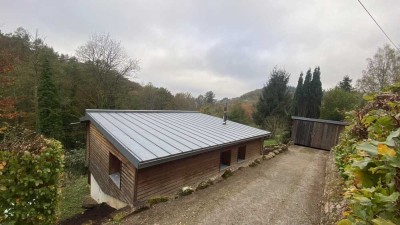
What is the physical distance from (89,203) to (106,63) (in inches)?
711

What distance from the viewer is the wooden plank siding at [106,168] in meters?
7.08

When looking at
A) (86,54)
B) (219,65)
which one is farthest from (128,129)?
(86,54)

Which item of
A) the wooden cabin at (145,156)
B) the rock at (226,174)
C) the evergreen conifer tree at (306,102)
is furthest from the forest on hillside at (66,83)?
the evergreen conifer tree at (306,102)

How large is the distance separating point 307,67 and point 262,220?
29103 millimetres

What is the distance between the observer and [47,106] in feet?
72.7

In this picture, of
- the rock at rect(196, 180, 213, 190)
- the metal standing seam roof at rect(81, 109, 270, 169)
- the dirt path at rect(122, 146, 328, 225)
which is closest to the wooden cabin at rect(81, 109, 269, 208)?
the metal standing seam roof at rect(81, 109, 270, 169)

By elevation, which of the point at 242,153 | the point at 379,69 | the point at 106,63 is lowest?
the point at 242,153

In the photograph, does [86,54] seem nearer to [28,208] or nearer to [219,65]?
[219,65]

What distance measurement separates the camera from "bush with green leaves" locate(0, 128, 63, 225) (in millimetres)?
4105

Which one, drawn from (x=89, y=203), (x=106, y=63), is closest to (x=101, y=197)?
(x=89, y=203)

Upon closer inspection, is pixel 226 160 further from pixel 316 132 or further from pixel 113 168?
pixel 316 132

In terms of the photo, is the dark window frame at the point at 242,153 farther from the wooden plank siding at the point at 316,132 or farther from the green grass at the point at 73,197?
the green grass at the point at 73,197

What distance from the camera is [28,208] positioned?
14.2 feet

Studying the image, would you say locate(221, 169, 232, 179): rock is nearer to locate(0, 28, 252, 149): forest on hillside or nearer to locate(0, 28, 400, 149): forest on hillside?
locate(0, 28, 400, 149): forest on hillside
